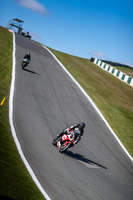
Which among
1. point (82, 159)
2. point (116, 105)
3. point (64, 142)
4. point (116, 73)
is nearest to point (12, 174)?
point (64, 142)

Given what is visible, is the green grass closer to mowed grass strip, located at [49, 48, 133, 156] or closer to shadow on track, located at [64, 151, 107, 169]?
mowed grass strip, located at [49, 48, 133, 156]

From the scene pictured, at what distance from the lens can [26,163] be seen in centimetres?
991

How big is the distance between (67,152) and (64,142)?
61cm

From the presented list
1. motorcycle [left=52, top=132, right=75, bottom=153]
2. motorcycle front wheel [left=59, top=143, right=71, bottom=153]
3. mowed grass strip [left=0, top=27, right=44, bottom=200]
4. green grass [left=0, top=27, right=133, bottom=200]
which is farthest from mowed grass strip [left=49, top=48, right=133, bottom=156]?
mowed grass strip [left=0, top=27, right=44, bottom=200]

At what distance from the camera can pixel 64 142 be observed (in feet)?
41.7

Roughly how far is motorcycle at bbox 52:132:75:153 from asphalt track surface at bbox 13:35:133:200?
0.80ft

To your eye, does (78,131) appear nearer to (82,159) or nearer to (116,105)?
(82,159)

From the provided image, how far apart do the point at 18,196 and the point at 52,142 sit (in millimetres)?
5901

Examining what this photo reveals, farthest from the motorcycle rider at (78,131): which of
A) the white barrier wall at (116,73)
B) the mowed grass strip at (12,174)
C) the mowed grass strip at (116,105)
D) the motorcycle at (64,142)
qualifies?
the white barrier wall at (116,73)

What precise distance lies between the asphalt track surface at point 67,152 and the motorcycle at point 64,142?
25 cm

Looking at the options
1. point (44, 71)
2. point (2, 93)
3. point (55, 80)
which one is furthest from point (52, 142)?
point (44, 71)

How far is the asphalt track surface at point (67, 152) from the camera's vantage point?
992cm

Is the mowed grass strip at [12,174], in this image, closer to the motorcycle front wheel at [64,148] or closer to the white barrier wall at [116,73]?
the motorcycle front wheel at [64,148]

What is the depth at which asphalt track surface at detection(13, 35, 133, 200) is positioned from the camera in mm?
9922
